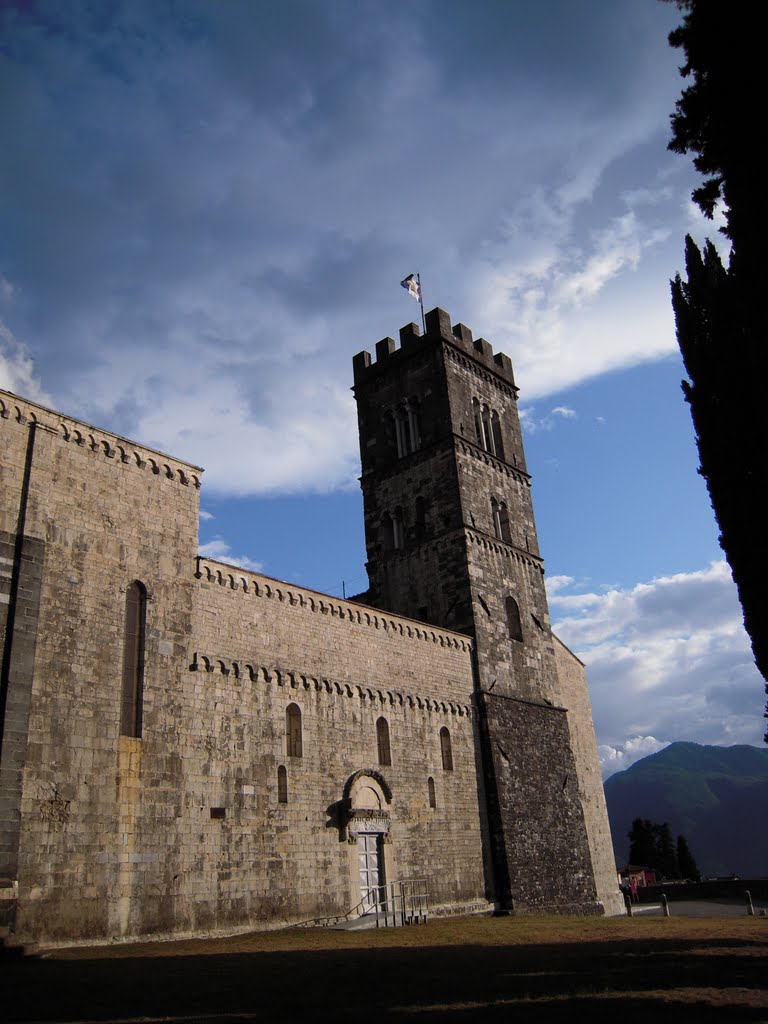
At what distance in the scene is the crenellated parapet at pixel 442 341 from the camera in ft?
121

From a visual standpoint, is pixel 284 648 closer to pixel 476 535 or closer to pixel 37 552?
pixel 37 552

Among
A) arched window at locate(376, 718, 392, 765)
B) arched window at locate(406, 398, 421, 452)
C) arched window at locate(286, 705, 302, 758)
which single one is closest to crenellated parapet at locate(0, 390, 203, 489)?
arched window at locate(286, 705, 302, 758)

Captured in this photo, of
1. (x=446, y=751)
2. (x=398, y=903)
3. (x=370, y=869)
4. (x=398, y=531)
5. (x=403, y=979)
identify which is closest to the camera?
(x=403, y=979)

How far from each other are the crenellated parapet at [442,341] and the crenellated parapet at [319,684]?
53.7ft

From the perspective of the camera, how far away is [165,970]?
1315 cm

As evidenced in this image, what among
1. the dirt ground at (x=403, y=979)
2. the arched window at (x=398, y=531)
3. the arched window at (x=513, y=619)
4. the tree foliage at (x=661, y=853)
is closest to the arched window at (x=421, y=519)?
the arched window at (x=398, y=531)

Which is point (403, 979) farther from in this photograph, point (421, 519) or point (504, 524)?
point (504, 524)

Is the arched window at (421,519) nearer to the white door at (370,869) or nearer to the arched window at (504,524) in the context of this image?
the arched window at (504,524)

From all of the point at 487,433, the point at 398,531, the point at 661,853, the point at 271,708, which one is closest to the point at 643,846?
the point at 661,853

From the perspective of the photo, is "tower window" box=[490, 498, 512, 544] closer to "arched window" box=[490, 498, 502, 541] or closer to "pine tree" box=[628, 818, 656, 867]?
"arched window" box=[490, 498, 502, 541]

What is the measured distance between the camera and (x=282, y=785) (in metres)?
22.3

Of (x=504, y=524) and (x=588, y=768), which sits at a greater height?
(x=504, y=524)

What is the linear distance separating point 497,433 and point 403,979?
94.8 ft

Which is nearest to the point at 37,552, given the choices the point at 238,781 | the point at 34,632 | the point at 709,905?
the point at 34,632
